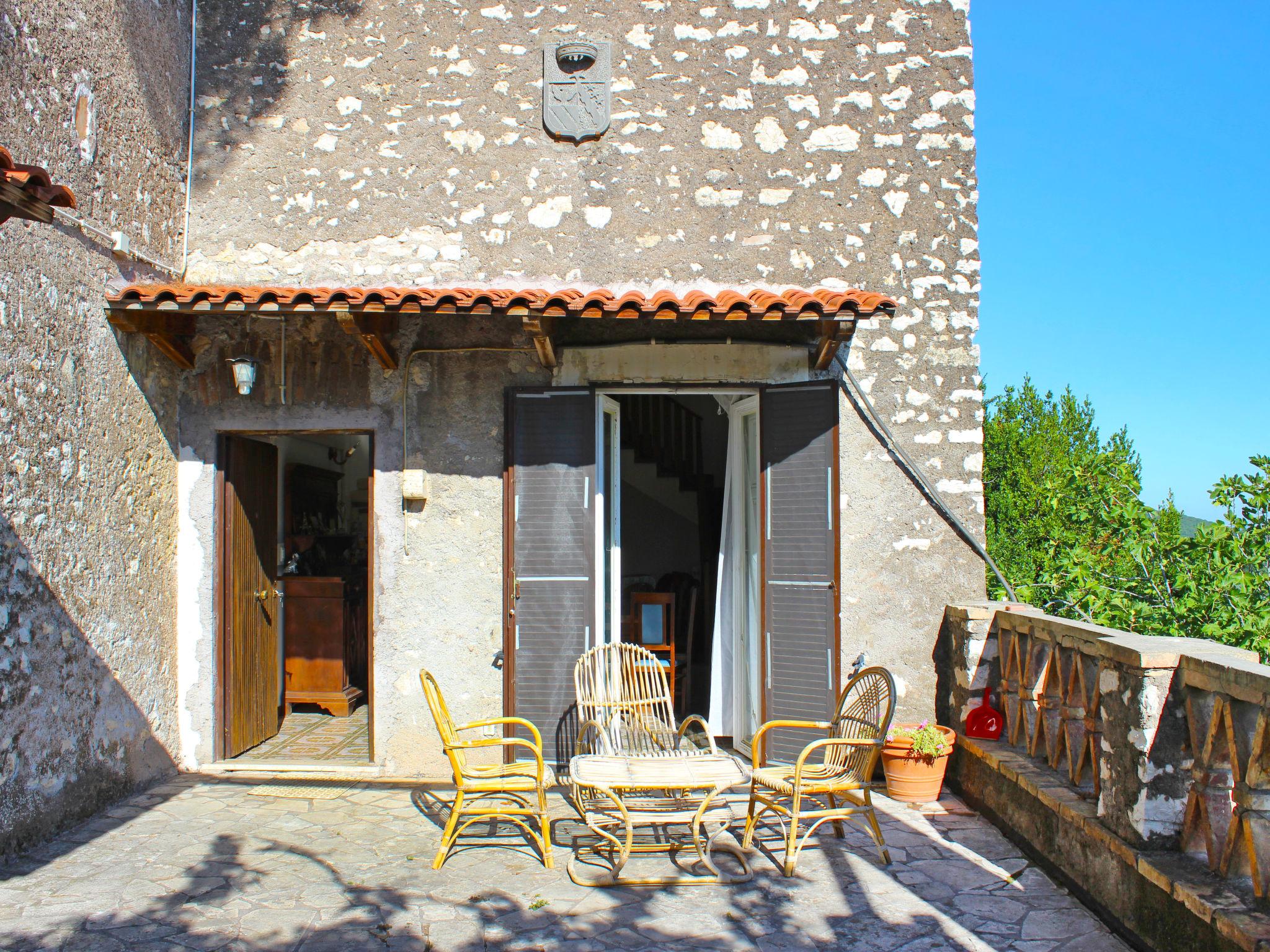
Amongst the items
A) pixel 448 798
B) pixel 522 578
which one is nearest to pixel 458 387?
pixel 522 578

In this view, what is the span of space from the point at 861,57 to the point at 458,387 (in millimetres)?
3251

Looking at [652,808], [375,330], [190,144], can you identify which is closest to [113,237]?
[190,144]

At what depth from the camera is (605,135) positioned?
5.66m

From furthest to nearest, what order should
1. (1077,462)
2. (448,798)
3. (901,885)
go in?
(1077,462) → (448,798) → (901,885)

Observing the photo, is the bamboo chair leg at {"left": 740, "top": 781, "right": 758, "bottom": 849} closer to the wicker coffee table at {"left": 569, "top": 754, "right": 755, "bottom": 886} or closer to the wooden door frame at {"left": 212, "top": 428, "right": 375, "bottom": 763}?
the wicker coffee table at {"left": 569, "top": 754, "right": 755, "bottom": 886}

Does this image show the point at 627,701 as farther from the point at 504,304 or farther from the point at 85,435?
the point at 85,435

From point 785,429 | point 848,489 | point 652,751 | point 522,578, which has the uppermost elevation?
point 785,429

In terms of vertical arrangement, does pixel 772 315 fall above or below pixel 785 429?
above

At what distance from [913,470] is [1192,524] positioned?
73.6 inches

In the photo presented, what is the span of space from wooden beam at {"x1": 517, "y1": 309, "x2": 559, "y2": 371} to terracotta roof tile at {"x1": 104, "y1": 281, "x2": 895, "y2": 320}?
7.3 inches

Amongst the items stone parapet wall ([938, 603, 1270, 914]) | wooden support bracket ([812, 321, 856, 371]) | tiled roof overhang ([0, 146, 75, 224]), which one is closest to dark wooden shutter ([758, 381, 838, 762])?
wooden support bracket ([812, 321, 856, 371])

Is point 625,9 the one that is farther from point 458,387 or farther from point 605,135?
point 458,387

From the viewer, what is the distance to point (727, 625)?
6.05 metres

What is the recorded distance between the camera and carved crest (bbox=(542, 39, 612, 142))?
564 centimetres
